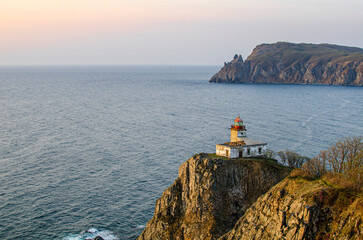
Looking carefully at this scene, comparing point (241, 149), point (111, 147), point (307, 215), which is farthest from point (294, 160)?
point (111, 147)

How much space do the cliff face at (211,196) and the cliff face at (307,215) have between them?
27.1ft

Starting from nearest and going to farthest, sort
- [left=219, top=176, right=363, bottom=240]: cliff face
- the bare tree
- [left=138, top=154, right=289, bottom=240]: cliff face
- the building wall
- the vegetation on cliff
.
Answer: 1. [left=219, top=176, right=363, bottom=240]: cliff face
2. the vegetation on cliff
3. [left=138, top=154, right=289, bottom=240]: cliff face
4. the building wall
5. the bare tree

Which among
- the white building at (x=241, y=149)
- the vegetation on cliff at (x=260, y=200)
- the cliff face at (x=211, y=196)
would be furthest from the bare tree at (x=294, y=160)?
the cliff face at (x=211, y=196)

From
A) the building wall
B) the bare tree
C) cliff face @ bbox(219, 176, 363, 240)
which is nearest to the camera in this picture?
cliff face @ bbox(219, 176, 363, 240)

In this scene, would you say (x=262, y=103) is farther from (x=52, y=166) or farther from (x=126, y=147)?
(x=52, y=166)

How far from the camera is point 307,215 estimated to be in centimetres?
3609

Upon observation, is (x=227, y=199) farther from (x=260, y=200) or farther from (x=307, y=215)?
(x=307, y=215)

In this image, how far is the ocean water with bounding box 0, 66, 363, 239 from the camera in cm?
6083

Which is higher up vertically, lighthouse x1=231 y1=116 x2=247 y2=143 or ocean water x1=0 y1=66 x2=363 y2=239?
lighthouse x1=231 y1=116 x2=247 y2=143

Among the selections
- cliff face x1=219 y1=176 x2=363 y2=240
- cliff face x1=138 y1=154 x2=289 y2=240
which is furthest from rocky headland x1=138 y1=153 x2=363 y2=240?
cliff face x1=219 y1=176 x2=363 y2=240

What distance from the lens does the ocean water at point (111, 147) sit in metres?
60.8

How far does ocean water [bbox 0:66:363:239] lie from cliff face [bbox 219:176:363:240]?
Answer: 22.8m

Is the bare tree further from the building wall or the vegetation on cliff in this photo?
the vegetation on cliff

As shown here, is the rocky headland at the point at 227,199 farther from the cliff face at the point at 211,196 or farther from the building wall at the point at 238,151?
the building wall at the point at 238,151
